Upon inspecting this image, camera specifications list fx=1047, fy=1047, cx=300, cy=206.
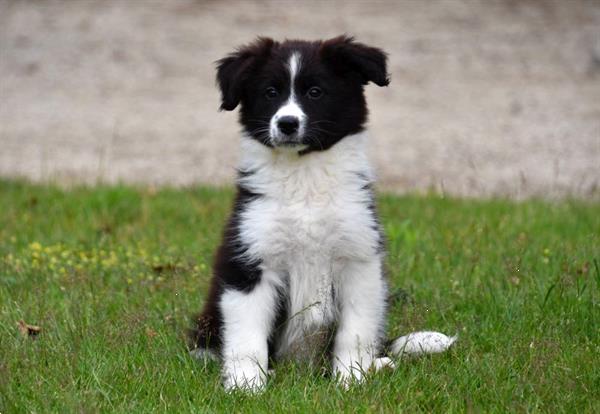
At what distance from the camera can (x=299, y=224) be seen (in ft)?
13.5

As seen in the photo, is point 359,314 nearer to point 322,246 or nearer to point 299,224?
point 322,246

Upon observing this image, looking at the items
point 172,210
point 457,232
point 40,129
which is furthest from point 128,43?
point 457,232

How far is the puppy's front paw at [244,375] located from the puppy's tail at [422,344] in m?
0.59

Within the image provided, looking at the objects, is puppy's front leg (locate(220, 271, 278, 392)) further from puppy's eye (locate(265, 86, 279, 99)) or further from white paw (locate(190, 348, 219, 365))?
puppy's eye (locate(265, 86, 279, 99))

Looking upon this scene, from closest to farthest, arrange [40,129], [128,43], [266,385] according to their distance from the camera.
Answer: [266,385] → [40,129] → [128,43]

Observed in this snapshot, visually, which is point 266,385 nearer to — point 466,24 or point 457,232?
point 457,232

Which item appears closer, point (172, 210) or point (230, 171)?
point (172, 210)

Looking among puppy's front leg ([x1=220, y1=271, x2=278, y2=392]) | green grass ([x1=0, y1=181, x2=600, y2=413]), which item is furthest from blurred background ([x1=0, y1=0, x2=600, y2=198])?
puppy's front leg ([x1=220, y1=271, x2=278, y2=392])

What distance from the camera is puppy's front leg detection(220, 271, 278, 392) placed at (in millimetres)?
4055

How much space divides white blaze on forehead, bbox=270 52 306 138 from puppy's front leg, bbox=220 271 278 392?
0.59 m

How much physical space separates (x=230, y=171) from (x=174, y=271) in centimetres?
408

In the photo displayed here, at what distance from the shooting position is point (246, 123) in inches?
175

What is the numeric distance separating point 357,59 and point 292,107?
1.15ft

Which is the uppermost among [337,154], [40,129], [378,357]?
[337,154]
